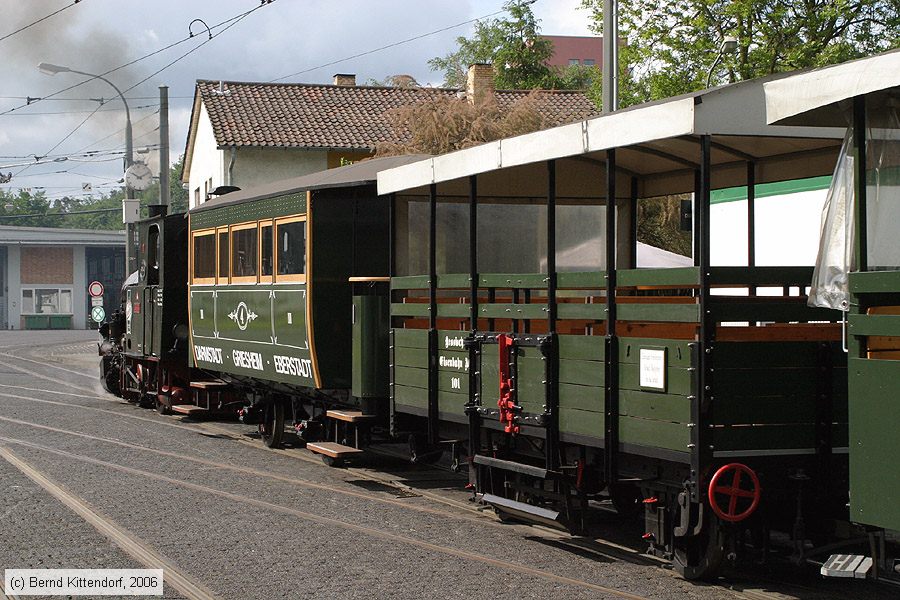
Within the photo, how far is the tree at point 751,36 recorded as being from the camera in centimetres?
2695

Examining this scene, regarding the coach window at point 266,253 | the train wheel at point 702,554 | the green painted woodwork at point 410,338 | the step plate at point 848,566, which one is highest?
the coach window at point 266,253

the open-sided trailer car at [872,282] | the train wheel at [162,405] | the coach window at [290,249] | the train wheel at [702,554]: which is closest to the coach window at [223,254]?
the coach window at [290,249]

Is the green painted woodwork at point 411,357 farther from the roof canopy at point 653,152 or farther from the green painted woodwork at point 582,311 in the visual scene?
the green painted woodwork at point 582,311

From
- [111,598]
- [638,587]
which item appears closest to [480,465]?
[638,587]

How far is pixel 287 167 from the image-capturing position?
38000 mm

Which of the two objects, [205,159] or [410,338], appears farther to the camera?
[205,159]

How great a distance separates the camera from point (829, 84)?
19.5 feet

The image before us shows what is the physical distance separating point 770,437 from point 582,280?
166cm

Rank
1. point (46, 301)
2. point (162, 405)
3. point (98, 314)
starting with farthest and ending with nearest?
point (46, 301) < point (98, 314) < point (162, 405)

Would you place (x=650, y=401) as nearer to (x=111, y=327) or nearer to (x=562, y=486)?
(x=562, y=486)

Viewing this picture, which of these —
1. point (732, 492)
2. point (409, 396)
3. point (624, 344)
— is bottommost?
point (732, 492)

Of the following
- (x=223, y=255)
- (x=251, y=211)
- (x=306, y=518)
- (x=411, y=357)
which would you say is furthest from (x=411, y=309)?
(x=223, y=255)

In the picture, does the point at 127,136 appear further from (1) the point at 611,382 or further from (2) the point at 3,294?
(2) the point at 3,294

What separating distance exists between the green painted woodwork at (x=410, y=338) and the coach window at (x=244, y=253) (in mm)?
3245
